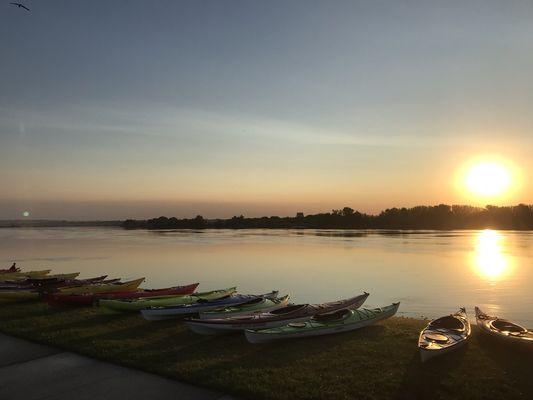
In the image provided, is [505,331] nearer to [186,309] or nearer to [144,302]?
[186,309]

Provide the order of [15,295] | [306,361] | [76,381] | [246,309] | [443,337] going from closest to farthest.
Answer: [76,381], [306,361], [443,337], [246,309], [15,295]

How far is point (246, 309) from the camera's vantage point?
15.2m

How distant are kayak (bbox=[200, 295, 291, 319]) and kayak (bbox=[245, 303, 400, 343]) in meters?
2.23

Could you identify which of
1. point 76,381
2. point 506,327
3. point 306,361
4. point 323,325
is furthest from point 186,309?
point 506,327

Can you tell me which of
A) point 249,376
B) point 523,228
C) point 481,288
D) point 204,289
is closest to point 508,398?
point 249,376

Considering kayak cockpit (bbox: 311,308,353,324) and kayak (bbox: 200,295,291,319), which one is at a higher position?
kayak cockpit (bbox: 311,308,353,324)

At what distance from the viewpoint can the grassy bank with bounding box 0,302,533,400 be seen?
830 centimetres

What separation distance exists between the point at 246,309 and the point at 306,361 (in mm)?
5419

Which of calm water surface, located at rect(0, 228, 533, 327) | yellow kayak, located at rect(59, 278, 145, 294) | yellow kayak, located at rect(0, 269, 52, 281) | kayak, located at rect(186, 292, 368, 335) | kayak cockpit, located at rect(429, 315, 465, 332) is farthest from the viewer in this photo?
calm water surface, located at rect(0, 228, 533, 327)

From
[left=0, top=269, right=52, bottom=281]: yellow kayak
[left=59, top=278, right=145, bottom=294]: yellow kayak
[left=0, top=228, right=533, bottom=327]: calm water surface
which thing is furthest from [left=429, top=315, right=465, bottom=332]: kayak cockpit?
[left=0, top=269, right=52, bottom=281]: yellow kayak

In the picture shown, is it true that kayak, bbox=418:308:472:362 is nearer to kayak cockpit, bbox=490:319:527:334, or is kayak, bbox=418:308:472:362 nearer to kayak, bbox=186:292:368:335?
kayak cockpit, bbox=490:319:527:334

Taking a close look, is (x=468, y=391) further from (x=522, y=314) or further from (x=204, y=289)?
(x=204, y=289)

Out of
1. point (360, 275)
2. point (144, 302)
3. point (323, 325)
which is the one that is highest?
point (144, 302)

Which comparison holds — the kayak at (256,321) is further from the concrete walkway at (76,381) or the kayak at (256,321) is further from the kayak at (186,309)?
the concrete walkway at (76,381)
